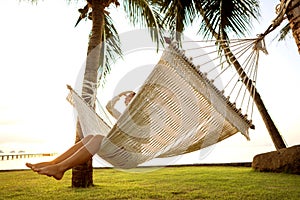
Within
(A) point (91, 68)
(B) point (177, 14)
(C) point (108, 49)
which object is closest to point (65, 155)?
(A) point (91, 68)

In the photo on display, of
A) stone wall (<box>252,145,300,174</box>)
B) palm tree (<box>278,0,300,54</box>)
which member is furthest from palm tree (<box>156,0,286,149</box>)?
palm tree (<box>278,0,300,54</box>)

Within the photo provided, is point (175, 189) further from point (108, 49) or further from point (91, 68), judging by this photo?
point (108, 49)

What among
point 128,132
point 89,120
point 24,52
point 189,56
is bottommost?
point 128,132

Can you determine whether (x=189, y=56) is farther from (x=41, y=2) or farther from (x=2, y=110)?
(x=2, y=110)

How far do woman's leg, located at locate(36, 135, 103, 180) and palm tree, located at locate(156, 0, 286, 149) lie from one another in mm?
3032

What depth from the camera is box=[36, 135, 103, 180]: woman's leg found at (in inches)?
71.9

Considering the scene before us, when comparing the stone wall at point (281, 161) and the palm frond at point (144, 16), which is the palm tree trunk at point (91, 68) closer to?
the palm frond at point (144, 16)

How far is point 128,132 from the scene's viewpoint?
5.64 feet

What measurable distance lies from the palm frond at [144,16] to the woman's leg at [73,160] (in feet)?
8.81

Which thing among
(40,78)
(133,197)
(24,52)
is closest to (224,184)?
(133,197)

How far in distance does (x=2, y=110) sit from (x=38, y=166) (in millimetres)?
3292

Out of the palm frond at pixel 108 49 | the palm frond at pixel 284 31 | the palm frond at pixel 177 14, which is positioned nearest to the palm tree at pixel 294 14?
the palm frond at pixel 177 14

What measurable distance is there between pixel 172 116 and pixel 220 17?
3132 mm

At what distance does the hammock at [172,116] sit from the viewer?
171 centimetres
